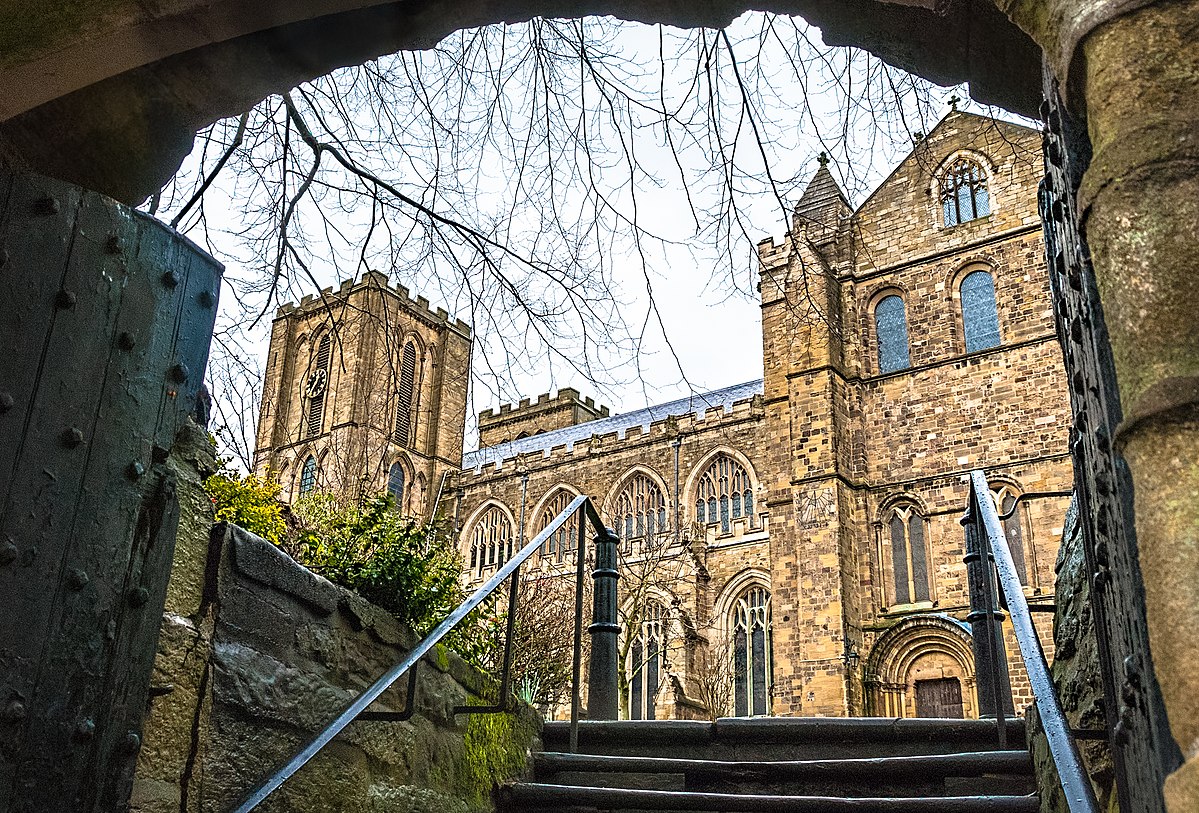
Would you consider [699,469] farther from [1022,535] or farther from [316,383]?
[316,383]

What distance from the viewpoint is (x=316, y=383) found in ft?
17.1

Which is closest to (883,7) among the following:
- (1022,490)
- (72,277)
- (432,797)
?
(72,277)

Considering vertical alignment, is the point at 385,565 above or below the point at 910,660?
below

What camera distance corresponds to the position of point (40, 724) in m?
2.07

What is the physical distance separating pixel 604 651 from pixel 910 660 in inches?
654

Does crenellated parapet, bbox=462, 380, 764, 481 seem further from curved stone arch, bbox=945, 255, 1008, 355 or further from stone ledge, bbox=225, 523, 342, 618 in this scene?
stone ledge, bbox=225, 523, 342, 618

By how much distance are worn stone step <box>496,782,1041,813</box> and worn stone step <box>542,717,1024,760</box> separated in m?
0.57

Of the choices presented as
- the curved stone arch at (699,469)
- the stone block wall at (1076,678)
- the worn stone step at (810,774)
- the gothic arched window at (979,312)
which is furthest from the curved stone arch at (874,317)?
the stone block wall at (1076,678)

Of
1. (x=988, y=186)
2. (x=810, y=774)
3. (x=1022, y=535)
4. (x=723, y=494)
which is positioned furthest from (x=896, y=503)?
(x=810, y=774)

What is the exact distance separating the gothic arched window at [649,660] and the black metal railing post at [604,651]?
22.0 m

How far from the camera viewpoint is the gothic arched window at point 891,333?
22.5 m

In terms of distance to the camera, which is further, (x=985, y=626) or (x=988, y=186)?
(x=988, y=186)

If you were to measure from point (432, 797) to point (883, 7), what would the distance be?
2641 millimetres

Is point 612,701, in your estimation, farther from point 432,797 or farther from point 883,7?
point 883,7
